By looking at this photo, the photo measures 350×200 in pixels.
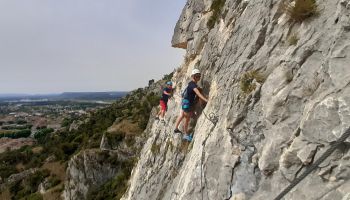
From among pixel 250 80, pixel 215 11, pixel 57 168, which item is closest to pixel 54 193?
pixel 57 168

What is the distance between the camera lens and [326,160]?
6.80 meters

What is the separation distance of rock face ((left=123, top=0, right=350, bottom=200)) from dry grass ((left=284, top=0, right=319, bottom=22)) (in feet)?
0.42

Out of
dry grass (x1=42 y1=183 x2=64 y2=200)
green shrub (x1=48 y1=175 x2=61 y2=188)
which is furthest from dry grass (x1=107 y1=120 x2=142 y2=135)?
dry grass (x1=42 y1=183 x2=64 y2=200)

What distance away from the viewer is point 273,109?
865 centimetres

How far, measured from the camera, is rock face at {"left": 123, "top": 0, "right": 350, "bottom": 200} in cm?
700

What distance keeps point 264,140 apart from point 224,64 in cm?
472

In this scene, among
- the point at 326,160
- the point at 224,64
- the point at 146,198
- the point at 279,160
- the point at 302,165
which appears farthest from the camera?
the point at 146,198

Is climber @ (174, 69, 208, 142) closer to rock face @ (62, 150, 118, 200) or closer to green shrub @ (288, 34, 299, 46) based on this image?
green shrub @ (288, 34, 299, 46)

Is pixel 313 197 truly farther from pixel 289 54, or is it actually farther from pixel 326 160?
pixel 289 54

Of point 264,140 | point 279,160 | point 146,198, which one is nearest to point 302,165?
point 279,160

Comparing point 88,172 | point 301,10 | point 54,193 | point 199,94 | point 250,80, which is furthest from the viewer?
point 54,193

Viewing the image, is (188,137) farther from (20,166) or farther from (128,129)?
(20,166)

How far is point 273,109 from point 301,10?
8.41 feet

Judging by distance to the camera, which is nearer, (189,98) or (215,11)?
(189,98)
